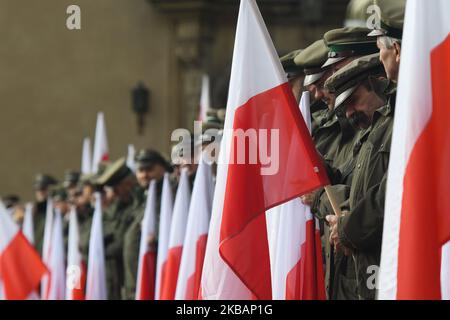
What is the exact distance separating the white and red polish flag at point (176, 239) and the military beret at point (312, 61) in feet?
8.31

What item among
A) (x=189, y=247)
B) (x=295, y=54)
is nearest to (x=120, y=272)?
(x=189, y=247)

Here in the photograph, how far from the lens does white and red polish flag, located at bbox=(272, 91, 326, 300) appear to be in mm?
6570

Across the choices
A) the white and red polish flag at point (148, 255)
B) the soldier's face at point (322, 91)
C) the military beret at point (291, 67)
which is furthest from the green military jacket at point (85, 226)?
the soldier's face at point (322, 91)

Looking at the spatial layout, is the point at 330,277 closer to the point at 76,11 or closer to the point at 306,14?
the point at 76,11

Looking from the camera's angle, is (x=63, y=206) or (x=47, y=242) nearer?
(x=47, y=242)

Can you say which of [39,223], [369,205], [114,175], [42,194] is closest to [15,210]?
[42,194]

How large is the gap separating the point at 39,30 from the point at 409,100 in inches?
752

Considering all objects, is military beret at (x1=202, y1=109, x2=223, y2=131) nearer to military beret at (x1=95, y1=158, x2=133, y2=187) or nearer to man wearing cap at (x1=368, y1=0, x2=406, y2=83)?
military beret at (x1=95, y1=158, x2=133, y2=187)

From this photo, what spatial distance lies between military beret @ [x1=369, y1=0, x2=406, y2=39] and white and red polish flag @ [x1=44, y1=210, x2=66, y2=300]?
743 cm

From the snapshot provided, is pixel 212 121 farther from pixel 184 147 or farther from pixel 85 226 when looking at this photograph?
pixel 85 226

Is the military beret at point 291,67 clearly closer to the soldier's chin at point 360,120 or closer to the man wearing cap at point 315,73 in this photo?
the man wearing cap at point 315,73

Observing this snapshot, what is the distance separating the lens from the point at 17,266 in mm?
11508

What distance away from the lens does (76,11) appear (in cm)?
941

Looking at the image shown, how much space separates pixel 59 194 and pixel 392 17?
1123 centimetres
